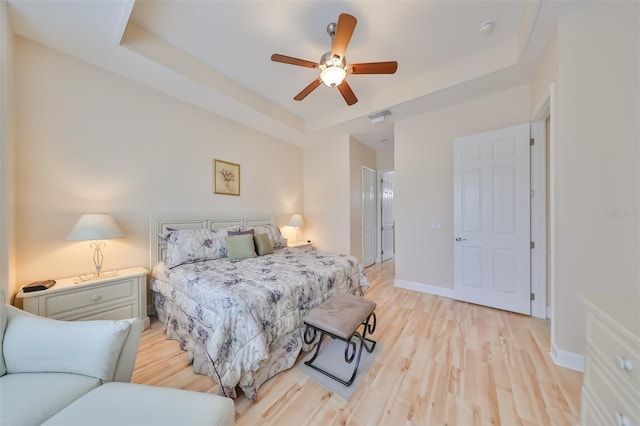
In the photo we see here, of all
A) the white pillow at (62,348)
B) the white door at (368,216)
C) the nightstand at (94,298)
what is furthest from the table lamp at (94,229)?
the white door at (368,216)

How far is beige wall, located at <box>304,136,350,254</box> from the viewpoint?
14.2 feet

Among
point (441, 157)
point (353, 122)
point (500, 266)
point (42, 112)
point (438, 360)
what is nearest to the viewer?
point (438, 360)

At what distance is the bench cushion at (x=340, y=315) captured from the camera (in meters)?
1.66

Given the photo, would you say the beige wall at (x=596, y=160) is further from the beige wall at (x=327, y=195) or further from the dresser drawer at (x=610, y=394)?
the beige wall at (x=327, y=195)

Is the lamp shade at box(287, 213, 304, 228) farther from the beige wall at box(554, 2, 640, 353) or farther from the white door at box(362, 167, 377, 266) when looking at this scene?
the beige wall at box(554, 2, 640, 353)

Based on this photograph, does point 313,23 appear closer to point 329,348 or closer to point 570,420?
point 329,348

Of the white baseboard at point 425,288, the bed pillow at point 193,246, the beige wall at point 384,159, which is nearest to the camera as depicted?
the bed pillow at point 193,246

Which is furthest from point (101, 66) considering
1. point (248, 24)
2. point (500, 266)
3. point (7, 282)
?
point (500, 266)

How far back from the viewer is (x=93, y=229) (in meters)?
1.98

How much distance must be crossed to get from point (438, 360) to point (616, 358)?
1180 millimetres

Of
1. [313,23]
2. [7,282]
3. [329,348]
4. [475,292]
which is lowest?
[329,348]

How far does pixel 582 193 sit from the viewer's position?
1703 mm

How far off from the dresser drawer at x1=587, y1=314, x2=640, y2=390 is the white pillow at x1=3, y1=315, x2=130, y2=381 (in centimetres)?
216

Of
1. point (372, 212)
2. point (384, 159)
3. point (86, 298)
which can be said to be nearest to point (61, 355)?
point (86, 298)
